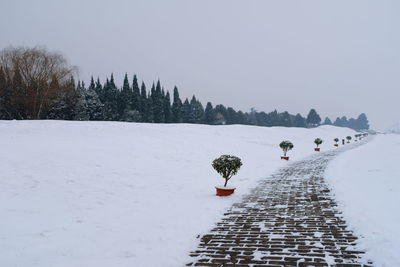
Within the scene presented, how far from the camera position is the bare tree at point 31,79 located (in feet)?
118

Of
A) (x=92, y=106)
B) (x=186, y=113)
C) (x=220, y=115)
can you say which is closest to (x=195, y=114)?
(x=186, y=113)

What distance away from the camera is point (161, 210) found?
8.68m

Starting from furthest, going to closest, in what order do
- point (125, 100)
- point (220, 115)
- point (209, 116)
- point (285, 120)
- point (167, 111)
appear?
point (285, 120) < point (220, 115) < point (209, 116) < point (167, 111) < point (125, 100)

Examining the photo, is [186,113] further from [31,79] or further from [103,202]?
[103,202]

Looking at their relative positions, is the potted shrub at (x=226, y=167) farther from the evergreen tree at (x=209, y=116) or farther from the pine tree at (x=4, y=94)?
the evergreen tree at (x=209, y=116)

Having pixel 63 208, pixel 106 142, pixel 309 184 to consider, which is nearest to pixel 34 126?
pixel 106 142

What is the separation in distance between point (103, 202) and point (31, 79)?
112 feet

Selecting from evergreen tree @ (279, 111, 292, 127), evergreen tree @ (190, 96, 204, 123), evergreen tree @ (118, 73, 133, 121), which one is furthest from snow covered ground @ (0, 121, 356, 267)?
evergreen tree @ (279, 111, 292, 127)

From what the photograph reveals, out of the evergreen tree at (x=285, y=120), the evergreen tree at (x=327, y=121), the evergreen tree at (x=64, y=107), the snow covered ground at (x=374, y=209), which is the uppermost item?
the evergreen tree at (x=327, y=121)

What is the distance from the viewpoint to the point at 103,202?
894 centimetres

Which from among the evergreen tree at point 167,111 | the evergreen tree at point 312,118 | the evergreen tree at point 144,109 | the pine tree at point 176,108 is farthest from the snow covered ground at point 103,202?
the evergreen tree at point 312,118

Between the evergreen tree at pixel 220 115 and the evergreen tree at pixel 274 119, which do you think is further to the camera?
the evergreen tree at pixel 274 119

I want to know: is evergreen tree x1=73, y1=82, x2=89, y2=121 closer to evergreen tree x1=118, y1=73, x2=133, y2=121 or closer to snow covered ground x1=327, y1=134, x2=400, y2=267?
evergreen tree x1=118, y1=73, x2=133, y2=121

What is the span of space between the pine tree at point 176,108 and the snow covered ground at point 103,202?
5217 centimetres
